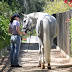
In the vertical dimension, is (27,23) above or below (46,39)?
above

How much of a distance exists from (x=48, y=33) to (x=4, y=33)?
7.09ft

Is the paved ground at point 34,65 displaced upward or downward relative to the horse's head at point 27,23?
downward

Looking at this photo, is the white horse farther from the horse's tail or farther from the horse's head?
the horse's head

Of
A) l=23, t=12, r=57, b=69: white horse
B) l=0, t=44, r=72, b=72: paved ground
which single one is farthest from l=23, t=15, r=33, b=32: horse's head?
l=0, t=44, r=72, b=72: paved ground

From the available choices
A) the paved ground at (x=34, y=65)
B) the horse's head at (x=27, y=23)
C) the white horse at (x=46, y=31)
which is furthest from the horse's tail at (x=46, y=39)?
the horse's head at (x=27, y=23)

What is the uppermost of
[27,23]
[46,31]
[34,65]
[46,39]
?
[27,23]

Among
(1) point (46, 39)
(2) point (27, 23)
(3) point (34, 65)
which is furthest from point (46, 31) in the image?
(3) point (34, 65)

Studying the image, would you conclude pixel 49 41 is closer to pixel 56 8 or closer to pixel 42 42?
pixel 42 42

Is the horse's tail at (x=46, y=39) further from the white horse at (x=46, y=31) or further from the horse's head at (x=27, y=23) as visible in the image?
the horse's head at (x=27, y=23)

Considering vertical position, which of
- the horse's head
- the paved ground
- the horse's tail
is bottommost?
the paved ground

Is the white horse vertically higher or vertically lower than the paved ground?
higher

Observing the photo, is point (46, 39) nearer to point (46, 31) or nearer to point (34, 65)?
point (46, 31)

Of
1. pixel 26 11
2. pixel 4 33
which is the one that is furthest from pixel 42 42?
pixel 26 11

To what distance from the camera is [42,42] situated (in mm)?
7176
